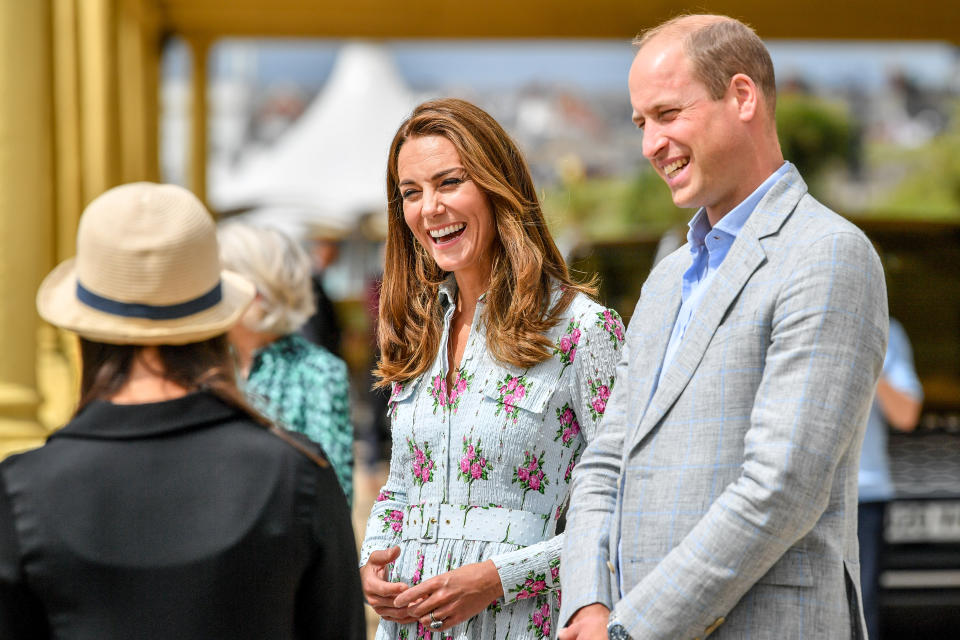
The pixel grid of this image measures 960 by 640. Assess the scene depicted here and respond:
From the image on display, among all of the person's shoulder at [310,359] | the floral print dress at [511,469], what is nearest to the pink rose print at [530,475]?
the floral print dress at [511,469]

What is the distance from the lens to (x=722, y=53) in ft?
6.98

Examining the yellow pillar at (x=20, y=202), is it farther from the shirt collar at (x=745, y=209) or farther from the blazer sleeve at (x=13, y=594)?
the shirt collar at (x=745, y=209)

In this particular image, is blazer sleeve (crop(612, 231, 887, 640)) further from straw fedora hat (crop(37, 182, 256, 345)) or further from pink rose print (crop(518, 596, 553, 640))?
straw fedora hat (crop(37, 182, 256, 345))

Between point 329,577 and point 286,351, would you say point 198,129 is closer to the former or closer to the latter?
point 286,351

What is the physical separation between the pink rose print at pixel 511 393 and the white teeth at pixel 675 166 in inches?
23.6

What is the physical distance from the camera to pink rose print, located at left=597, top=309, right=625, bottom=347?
2.62 m

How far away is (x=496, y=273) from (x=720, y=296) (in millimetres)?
751

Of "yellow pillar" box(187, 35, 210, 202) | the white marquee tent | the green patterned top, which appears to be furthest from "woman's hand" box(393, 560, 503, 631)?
the white marquee tent

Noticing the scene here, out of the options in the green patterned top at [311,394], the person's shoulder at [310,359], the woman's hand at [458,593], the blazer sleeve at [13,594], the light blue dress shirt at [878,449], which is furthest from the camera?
the light blue dress shirt at [878,449]

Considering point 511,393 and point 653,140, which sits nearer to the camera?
point 653,140

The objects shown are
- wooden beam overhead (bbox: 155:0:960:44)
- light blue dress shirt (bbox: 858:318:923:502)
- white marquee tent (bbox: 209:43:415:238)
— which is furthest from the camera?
white marquee tent (bbox: 209:43:415:238)

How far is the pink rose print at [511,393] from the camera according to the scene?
256cm

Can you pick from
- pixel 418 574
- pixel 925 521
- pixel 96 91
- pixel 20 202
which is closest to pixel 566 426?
pixel 418 574

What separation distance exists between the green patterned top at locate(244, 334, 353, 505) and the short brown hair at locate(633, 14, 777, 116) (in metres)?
1.89
